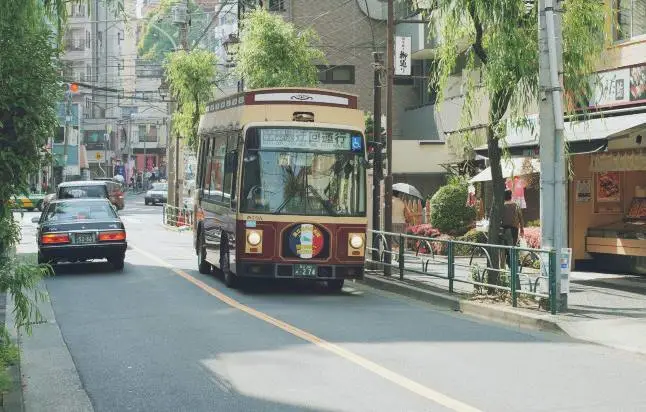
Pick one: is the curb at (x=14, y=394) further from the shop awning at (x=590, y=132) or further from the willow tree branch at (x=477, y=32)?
the shop awning at (x=590, y=132)

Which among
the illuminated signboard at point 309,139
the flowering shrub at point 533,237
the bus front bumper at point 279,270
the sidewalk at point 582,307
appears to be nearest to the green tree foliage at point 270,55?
the flowering shrub at point 533,237

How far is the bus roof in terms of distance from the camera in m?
Result: 17.8

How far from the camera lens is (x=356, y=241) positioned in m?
17.7

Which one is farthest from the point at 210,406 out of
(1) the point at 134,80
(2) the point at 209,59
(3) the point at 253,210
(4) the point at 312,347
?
(1) the point at 134,80

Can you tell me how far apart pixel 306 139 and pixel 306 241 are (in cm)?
179

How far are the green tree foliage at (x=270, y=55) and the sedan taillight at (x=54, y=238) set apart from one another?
12.3 metres

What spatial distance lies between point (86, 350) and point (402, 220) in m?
21.5

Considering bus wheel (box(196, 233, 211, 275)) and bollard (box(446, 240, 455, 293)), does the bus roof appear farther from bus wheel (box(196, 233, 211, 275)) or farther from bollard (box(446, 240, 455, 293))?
bus wheel (box(196, 233, 211, 275))

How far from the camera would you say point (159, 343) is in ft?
39.5

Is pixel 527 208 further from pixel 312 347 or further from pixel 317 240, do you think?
pixel 312 347

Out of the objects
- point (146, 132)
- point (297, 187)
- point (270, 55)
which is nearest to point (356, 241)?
point (297, 187)

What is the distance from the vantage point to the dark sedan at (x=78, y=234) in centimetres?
2138

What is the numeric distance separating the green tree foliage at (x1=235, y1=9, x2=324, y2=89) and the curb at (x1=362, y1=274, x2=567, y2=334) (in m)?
14.0

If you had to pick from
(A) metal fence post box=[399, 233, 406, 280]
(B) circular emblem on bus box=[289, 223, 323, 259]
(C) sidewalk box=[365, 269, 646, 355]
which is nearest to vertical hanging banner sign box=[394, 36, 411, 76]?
(C) sidewalk box=[365, 269, 646, 355]
